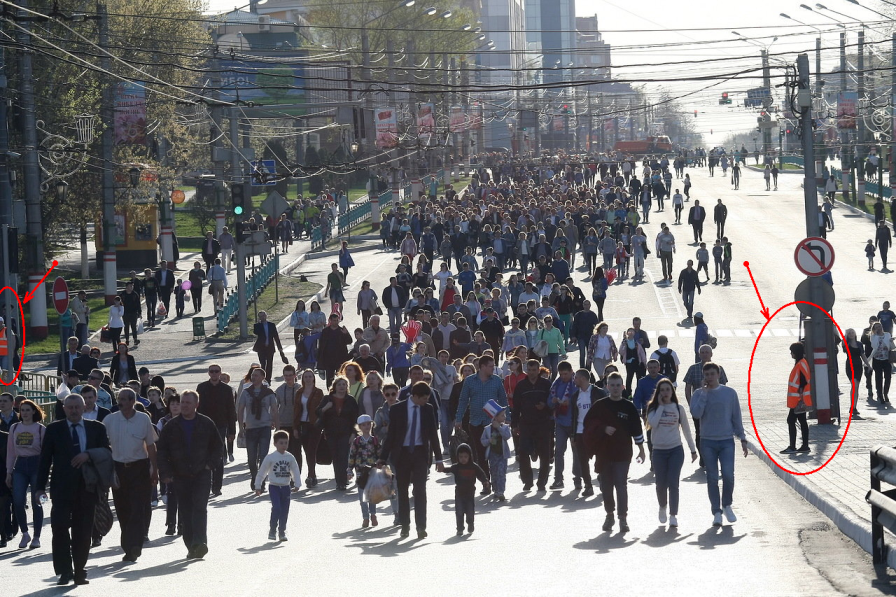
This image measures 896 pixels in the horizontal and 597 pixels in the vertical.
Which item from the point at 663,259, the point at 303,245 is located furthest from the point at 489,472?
the point at 303,245

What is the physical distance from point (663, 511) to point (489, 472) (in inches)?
133

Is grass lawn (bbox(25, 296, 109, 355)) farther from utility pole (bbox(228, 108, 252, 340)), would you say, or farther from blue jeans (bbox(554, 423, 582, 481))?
blue jeans (bbox(554, 423, 582, 481))

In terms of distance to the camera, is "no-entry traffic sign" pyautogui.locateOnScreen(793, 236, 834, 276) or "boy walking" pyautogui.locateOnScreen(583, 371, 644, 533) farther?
"no-entry traffic sign" pyautogui.locateOnScreen(793, 236, 834, 276)

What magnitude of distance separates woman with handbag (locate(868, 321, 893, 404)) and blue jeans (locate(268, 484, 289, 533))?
44.2 feet

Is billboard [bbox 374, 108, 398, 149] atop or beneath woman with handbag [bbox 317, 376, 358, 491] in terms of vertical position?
atop

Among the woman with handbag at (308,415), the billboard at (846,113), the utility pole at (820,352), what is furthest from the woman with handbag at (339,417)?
the billboard at (846,113)

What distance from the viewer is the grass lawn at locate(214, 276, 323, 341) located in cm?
3597

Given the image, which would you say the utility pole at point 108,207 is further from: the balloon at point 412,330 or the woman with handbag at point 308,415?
the woman with handbag at point 308,415

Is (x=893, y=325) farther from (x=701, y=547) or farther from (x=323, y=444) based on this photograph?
(x=701, y=547)

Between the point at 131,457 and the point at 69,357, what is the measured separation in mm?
13680

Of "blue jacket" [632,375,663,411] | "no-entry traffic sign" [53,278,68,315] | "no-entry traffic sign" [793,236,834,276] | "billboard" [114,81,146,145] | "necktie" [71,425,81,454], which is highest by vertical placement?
"billboard" [114,81,146,145]

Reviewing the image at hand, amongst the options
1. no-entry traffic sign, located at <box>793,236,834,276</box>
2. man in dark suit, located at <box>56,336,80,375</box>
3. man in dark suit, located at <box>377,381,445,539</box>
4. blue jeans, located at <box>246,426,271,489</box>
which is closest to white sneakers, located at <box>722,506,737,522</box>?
man in dark suit, located at <box>377,381,445,539</box>

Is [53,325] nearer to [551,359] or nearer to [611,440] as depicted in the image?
[551,359]

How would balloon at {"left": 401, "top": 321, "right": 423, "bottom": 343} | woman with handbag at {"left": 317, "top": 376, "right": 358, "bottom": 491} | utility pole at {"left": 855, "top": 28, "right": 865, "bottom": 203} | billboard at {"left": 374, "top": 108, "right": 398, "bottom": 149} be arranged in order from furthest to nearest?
1. utility pole at {"left": 855, "top": 28, "right": 865, "bottom": 203}
2. billboard at {"left": 374, "top": 108, "right": 398, "bottom": 149}
3. balloon at {"left": 401, "top": 321, "right": 423, "bottom": 343}
4. woman with handbag at {"left": 317, "top": 376, "right": 358, "bottom": 491}
